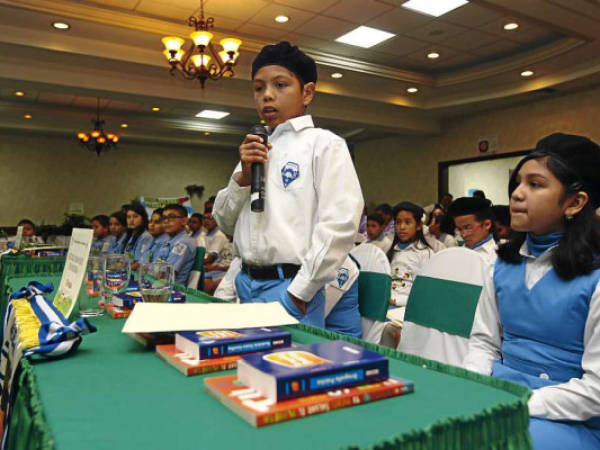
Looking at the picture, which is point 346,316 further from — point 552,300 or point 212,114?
point 212,114

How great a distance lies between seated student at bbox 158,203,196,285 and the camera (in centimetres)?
413

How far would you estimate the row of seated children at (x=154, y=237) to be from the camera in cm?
416

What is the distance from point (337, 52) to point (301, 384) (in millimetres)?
6080

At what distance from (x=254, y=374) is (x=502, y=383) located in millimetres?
336

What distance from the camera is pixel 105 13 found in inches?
195

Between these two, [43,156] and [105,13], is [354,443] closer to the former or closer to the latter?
[105,13]

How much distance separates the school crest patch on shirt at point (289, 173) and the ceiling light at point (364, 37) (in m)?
4.48

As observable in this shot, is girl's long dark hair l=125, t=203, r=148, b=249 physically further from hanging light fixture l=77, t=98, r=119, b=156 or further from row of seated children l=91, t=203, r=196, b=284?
hanging light fixture l=77, t=98, r=119, b=156

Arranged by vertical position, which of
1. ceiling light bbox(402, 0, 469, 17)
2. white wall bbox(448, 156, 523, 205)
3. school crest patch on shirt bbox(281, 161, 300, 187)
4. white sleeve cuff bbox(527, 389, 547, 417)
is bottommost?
white sleeve cuff bbox(527, 389, 547, 417)

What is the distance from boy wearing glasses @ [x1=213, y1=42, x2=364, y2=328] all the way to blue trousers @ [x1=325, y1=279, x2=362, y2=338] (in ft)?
1.21

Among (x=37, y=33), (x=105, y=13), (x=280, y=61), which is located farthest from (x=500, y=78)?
(x=280, y=61)

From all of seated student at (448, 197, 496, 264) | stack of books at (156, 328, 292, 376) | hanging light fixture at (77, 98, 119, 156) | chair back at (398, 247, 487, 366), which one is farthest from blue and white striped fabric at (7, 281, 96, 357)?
hanging light fixture at (77, 98, 119, 156)

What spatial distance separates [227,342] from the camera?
0.77 meters

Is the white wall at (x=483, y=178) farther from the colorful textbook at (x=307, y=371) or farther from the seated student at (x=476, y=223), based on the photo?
the colorful textbook at (x=307, y=371)
